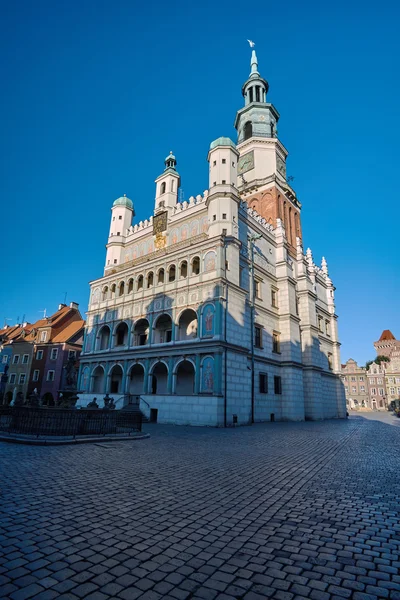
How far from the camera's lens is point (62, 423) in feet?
44.0

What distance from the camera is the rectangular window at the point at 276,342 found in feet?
104

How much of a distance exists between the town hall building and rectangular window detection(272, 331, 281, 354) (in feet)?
0.67

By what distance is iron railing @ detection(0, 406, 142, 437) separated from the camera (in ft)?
43.1

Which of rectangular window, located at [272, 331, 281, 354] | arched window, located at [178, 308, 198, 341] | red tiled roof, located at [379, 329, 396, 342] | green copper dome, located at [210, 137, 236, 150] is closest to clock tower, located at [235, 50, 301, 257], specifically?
green copper dome, located at [210, 137, 236, 150]

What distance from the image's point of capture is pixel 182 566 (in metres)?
3.55

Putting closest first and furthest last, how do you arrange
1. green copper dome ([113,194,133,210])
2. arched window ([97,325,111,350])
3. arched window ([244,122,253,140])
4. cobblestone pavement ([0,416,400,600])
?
cobblestone pavement ([0,416,400,600]) < arched window ([97,325,111,350]) < green copper dome ([113,194,133,210]) < arched window ([244,122,253,140])

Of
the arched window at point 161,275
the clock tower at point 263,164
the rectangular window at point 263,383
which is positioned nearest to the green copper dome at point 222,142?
the clock tower at point 263,164

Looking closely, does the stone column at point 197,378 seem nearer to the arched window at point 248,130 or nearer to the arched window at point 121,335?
the arched window at point 121,335

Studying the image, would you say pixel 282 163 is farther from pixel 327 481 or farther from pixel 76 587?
pixel 76 587

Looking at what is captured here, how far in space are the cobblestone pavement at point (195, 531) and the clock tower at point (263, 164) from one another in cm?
3367

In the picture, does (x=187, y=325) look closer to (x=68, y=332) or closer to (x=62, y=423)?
(x=62, y=423)

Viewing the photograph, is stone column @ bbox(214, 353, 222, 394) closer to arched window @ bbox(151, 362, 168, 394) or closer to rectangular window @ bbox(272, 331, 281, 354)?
arched window @ bbox(151, 362, 168, 394)

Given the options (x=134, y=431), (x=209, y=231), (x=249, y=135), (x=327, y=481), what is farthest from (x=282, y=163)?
(x=327, y=481)

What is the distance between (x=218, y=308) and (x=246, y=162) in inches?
1076
